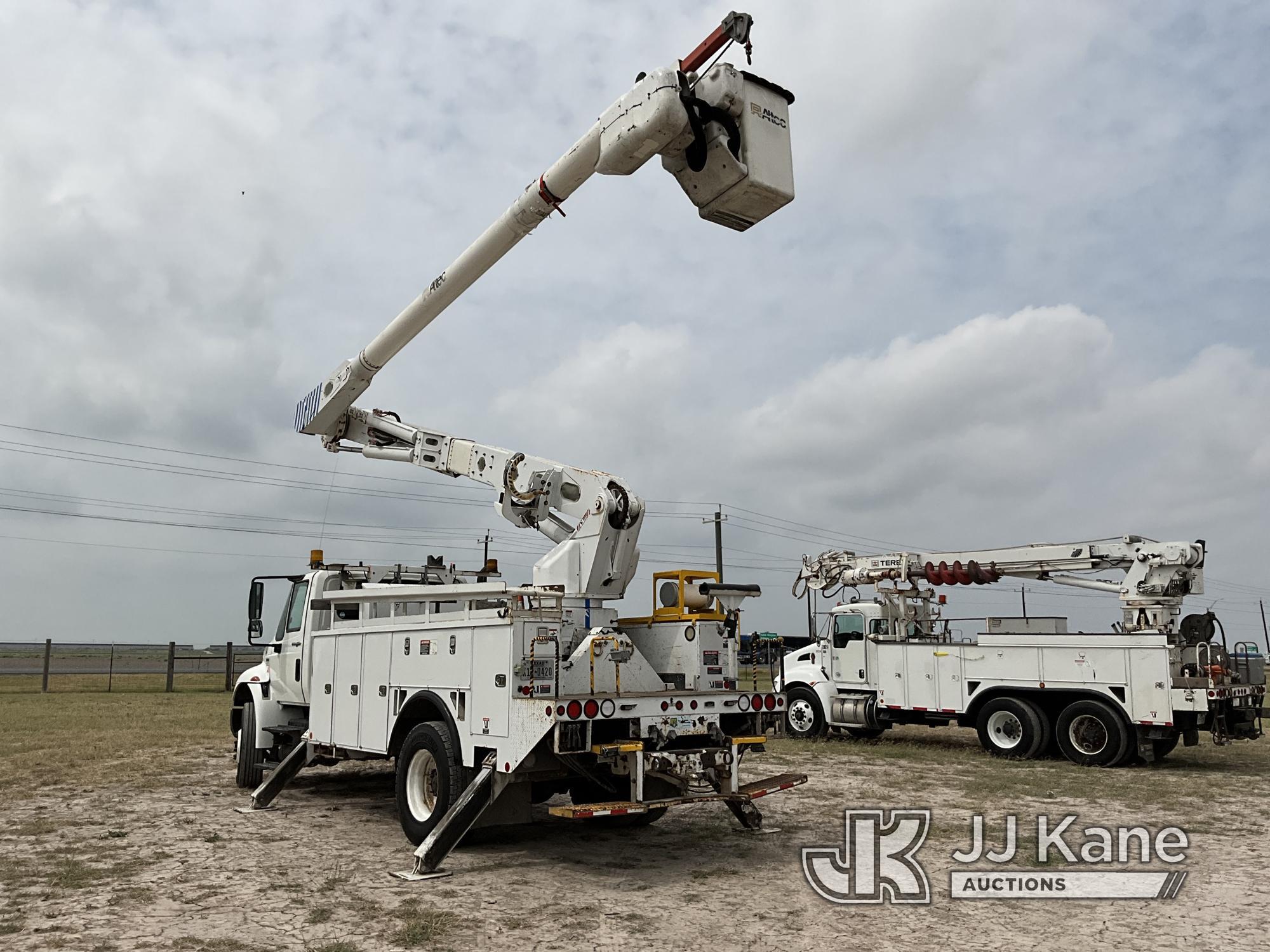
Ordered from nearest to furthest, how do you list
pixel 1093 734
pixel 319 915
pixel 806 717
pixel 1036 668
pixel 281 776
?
pixel 319 915, pixel 281 776, pixel 1093 734, pixel 1036 668, pixel 806 717

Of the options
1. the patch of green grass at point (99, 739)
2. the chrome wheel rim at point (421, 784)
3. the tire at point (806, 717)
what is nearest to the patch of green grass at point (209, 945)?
the chrome wheel rim at point (421, 784)

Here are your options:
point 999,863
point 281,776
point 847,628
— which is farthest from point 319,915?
point 847,628

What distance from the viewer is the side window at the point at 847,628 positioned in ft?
59.6

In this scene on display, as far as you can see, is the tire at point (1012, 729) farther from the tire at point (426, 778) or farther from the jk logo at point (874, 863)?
the tire at point (426, 778)

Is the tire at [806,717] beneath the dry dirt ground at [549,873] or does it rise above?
above

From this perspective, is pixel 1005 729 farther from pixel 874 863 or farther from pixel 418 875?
pixel 418 875

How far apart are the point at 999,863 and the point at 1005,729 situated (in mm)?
8264

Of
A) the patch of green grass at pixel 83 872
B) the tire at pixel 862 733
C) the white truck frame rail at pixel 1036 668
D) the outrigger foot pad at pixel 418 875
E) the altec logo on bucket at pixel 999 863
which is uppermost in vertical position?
the white truck frame rail at pixel 1036 668

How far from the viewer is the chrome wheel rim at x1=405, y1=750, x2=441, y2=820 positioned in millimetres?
8734

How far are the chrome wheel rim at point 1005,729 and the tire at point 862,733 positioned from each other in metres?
2.33

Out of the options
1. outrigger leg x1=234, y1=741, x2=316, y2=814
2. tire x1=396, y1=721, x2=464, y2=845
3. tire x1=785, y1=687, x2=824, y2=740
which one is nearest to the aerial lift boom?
tire x1=396, y1=721, x2=464, y2=845

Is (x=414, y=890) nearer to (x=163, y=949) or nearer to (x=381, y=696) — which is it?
(x=163, y=949)

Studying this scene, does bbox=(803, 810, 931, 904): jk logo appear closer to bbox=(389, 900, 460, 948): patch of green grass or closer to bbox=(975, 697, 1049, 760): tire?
bbox=(389, 900, 460, 948): patch of green grass

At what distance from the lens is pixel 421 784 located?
881 cm
